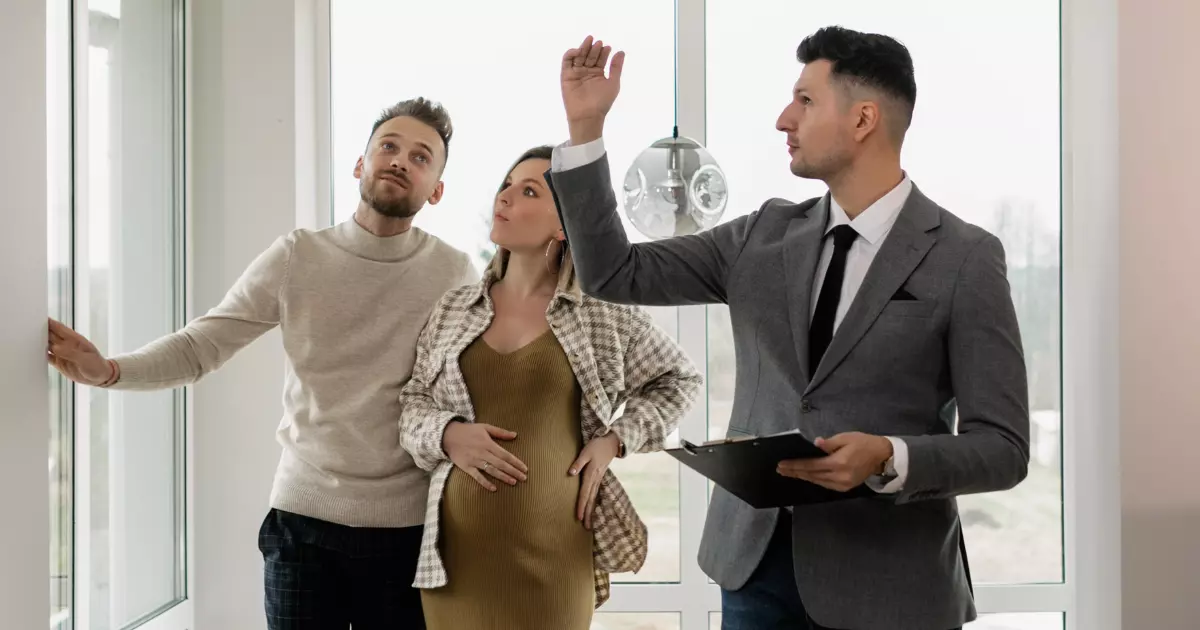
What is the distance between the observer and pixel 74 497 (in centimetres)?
236

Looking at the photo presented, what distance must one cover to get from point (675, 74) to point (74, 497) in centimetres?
199

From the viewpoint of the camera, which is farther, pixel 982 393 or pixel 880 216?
pixel 880 216

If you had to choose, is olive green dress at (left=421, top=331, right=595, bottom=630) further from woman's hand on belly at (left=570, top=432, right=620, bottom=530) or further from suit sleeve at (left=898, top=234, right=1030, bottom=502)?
suit sleeve at (left=898, top=234, right=1030, bottom=502)

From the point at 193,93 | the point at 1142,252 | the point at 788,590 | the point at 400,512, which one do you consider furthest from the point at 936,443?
the point at 193,93

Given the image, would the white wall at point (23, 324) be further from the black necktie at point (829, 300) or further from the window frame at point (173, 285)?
the black necktie at point (829, 300)

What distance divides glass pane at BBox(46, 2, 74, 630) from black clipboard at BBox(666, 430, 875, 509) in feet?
4.77

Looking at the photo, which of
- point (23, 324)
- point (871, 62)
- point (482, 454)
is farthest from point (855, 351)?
point (23, 324)

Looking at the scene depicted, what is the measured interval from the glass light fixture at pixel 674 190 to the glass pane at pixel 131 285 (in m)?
1.22

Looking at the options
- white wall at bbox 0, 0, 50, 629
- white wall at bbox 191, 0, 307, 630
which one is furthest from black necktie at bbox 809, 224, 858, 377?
white wall at bbox 191, 0, 307, 630

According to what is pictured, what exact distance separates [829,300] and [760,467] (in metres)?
0.32

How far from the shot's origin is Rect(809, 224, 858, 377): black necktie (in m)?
1.62

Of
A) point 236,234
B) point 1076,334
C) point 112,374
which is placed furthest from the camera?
point 1076,334

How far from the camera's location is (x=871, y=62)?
170cm

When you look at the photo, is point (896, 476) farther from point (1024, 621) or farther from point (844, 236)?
point (1024, 621)
